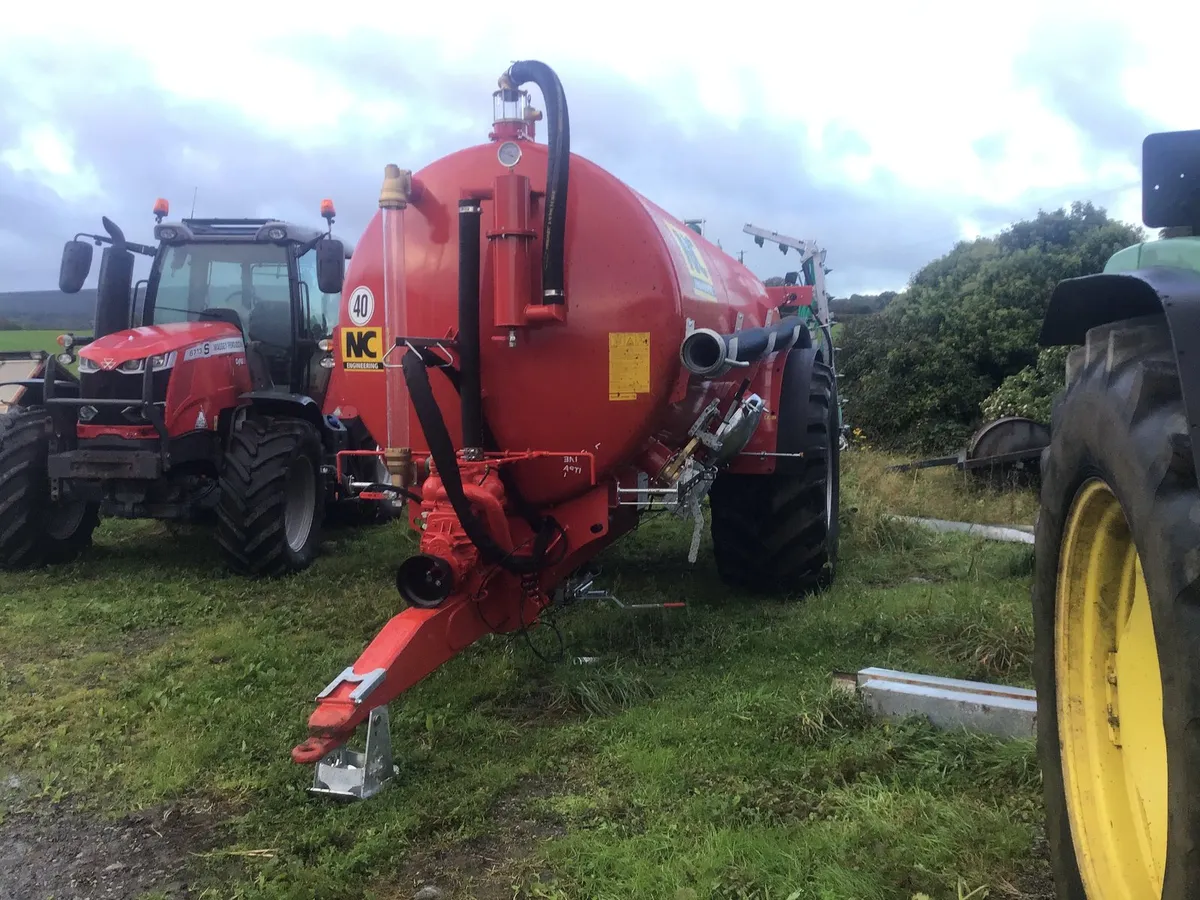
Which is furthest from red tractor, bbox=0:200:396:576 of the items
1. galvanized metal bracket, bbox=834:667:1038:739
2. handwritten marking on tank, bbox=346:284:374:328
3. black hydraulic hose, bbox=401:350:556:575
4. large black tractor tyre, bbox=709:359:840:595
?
galvanized metal bracket, bbox=834:667:1038:739

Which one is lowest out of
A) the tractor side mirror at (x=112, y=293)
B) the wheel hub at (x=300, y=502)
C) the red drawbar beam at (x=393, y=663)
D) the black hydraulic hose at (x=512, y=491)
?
the red drawbar beam at (x=393, y=663)

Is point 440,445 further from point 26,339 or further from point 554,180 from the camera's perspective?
point 26,339

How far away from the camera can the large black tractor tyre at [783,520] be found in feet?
17.7

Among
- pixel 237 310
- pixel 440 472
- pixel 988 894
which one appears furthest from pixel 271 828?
pixel 237 310

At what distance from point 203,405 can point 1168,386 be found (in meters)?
6.14

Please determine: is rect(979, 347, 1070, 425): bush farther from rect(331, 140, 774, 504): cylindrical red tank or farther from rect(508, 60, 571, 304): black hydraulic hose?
rect(508, 60, 571, 304): black hydraulic hose

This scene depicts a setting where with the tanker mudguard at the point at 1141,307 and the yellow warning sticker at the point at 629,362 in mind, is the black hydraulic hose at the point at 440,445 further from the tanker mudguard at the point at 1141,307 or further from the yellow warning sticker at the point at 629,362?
the tanker mudguard at the point at 1141,307

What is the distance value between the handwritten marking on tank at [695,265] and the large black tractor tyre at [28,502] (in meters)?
4.53

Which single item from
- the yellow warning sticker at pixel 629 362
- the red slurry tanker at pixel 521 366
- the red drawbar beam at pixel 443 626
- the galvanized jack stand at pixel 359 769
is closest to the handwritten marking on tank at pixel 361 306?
the red slurry tanker at pixel 521 366

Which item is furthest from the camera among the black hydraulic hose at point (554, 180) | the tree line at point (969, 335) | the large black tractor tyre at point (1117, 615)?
the tree line at point (969, 335)

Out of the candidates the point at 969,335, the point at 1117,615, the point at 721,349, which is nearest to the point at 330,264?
the point at 721,349

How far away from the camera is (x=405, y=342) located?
3955 mm

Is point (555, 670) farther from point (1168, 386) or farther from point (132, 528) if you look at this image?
point (132, 528)

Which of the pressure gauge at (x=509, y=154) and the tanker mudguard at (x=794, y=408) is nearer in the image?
the pressure gauge at (x=509, y=154)
